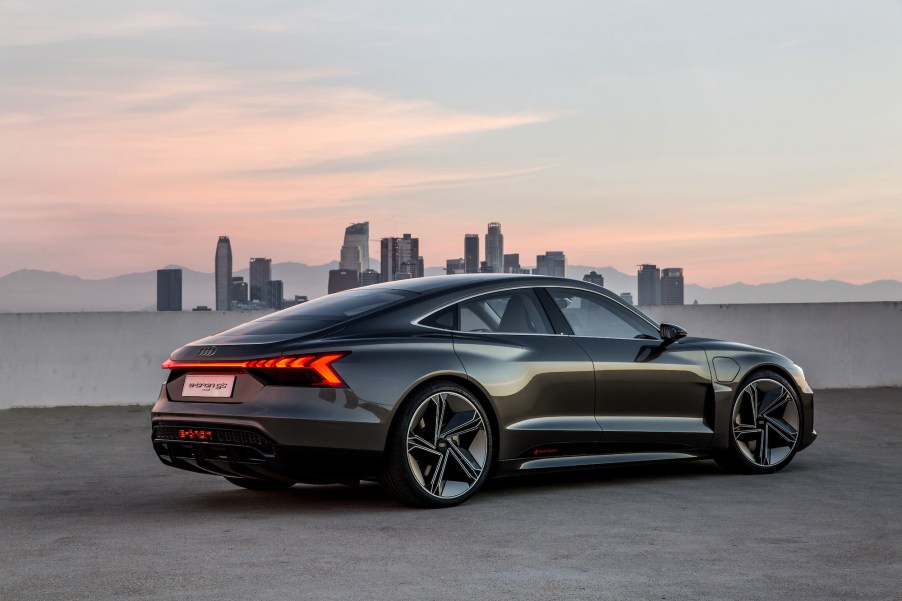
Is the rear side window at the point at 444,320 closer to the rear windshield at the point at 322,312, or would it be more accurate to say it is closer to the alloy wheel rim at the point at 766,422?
the rear windshield at the point at 322,312

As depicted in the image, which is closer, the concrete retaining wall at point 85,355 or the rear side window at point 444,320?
the rear side window at point 444,320

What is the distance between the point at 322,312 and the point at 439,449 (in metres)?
1.13

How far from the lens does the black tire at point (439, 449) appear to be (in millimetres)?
7117

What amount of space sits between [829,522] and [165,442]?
12.4 ft

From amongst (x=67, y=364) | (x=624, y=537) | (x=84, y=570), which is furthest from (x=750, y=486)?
(x=67, y=364)

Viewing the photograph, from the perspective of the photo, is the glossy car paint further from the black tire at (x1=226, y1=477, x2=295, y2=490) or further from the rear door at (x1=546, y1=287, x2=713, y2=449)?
the black tire at (x1=226, y1=477, x2=295, y2=490)

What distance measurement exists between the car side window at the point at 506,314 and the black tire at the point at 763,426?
1.78m

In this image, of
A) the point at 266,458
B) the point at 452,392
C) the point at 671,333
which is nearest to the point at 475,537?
the point at 452,392

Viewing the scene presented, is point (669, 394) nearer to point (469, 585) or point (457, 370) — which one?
point (457, 370)

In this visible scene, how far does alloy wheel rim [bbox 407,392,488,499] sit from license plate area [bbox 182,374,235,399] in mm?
1042

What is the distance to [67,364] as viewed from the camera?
1584 centimetres

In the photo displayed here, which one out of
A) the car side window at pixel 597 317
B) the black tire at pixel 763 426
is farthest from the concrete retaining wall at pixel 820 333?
the car side window at pixel 597 317

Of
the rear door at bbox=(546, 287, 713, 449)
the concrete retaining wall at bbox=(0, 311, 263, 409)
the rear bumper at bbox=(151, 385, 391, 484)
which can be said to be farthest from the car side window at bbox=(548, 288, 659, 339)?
the concrete retaining wall at bbox=(0, 311, 263, 409)

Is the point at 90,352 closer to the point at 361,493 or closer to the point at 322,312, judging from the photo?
the point at 361,493
